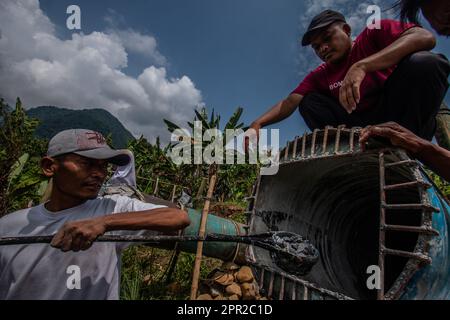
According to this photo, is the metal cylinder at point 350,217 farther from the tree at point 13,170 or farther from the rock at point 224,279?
the tree at point 13,170

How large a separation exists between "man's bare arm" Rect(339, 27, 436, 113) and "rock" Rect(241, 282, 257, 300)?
321 centimetres

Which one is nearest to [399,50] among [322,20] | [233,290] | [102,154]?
[322,20]

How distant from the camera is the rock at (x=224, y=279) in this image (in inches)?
164

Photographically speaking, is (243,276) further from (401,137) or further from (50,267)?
(401,137)

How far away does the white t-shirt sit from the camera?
153 centimetres

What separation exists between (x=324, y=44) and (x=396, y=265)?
77.9 inches

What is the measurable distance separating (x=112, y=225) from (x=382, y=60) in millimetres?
1702

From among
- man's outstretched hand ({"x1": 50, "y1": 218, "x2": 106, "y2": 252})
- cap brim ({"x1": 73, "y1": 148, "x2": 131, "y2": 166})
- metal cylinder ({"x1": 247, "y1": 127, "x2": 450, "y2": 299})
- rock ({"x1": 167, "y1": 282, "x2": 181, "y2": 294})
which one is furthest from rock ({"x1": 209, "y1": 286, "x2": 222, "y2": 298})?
man's outstretched hand ({"x1": 50, "y1": 218, "x2": 106, "y2": 252})

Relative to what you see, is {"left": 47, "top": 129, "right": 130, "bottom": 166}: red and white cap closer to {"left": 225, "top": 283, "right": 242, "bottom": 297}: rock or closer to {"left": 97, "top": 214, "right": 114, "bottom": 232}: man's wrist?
{"left": 97, "top": 214, "right": 114, "bottom": 232}: man's wrist

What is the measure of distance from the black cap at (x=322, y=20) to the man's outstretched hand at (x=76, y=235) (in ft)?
6.35

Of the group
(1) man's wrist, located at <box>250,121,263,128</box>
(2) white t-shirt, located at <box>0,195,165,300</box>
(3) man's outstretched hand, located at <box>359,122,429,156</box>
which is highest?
(1) man's wrist, located at <box>250,121,263,128</box>

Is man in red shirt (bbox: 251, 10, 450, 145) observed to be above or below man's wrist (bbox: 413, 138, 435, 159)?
above

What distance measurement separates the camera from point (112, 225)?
4.68ft
